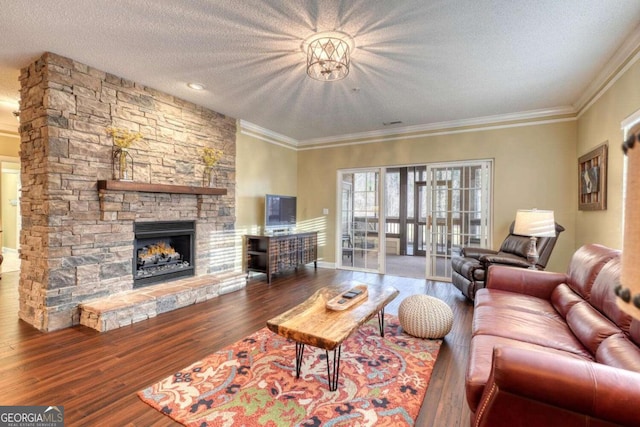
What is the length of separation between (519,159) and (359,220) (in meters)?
2.87

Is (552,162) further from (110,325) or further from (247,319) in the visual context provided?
(110,325)

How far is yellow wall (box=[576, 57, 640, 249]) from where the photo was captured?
2718mm

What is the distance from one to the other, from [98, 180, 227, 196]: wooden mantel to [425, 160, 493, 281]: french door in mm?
3581

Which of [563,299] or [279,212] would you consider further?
[279,212]

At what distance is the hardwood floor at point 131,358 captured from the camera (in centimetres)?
183

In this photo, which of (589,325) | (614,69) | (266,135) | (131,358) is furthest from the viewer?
(266,135)

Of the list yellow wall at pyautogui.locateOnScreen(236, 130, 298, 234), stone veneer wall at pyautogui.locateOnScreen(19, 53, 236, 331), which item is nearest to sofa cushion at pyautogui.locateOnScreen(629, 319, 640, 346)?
stone veneer wall at pyautogui.locateOnScreen(19, 53, 236, 331)

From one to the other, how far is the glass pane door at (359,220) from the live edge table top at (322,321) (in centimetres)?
317

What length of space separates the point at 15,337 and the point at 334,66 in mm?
3883

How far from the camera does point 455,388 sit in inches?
81.4

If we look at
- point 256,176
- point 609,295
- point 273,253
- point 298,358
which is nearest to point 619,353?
point 609,295

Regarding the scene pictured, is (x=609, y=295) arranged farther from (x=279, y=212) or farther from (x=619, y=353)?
(x=279, y=212)

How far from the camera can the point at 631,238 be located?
1.69 feet

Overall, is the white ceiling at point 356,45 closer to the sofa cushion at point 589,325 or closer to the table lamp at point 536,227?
the table lamp at point 536,227
